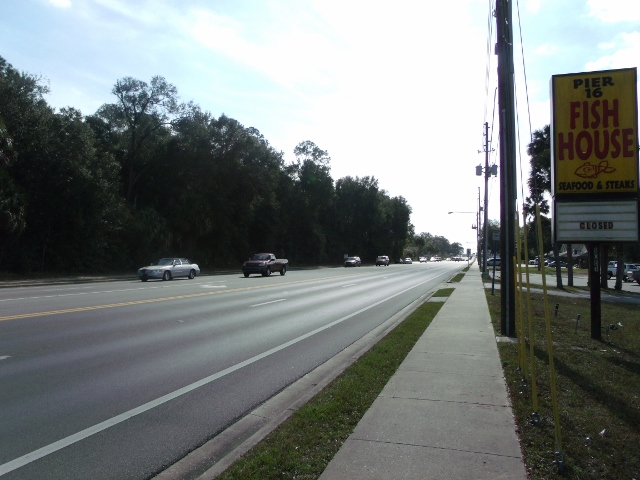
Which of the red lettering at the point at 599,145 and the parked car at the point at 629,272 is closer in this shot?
the red lettering at the point at 599,145

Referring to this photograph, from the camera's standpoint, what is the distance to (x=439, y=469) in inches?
167

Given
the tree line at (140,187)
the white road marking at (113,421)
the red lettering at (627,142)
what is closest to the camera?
the white road marking at (113,421)

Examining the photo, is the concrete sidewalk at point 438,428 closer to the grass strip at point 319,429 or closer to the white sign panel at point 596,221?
the grass strip at point 319,429

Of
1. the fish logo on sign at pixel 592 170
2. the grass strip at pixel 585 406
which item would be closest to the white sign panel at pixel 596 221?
the fish logo on sign at pixel 592 170

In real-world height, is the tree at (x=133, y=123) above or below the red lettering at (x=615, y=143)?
above

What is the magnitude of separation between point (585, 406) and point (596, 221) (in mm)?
5579

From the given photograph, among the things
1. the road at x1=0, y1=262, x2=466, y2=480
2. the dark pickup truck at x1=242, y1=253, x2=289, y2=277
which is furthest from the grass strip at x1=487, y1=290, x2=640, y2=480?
the dark pickup truck at x1=242, y1=253, x2=289, y2=277

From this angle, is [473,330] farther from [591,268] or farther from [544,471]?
[544,471]

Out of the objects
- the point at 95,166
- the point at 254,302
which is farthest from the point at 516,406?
the point at 95,166

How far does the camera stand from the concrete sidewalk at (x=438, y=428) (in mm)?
4254

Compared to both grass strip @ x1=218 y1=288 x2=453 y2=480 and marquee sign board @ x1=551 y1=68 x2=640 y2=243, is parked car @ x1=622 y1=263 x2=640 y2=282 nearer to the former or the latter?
marquee sign board @ x1=551 y1=68 x2=640 y2=243

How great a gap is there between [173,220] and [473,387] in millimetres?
42648

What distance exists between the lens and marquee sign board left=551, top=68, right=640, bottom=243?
10031 millimetres

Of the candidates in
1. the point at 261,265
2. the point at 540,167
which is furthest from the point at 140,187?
the point at 540,167
